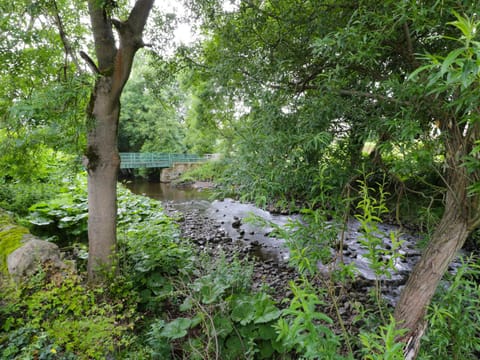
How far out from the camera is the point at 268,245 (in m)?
6.30

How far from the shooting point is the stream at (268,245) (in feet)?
13.5

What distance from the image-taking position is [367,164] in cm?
A: 208

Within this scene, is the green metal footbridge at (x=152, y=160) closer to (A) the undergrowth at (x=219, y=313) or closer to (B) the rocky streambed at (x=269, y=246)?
(B) the rocky streambed at (x=269, y=246)

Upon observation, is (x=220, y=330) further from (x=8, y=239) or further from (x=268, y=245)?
(x=268, y=245)

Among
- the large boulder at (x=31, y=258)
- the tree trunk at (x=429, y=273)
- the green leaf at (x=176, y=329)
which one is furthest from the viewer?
the large boulder at (x=31, y=258)

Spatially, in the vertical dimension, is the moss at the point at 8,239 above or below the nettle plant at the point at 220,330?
above

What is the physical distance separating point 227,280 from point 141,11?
3.00m

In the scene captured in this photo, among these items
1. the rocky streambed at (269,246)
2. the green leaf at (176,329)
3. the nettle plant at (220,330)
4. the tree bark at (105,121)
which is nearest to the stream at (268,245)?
the rocky streambed at (269,246)

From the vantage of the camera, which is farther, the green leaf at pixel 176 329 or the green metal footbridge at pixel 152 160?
the green metal footbridge at pixel 152 160

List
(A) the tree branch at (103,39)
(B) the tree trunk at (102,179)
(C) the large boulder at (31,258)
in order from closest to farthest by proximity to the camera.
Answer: (C) the large boulder at (31,258), (A) the tree branch at (103,39), (B) the tree trunk at (102,179)

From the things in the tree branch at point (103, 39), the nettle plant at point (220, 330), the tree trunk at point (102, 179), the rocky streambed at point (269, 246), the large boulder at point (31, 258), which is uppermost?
the tree branch at point (103, 39)

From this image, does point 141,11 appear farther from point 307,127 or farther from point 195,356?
point 195,356

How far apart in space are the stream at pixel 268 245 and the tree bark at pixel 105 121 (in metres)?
1.13

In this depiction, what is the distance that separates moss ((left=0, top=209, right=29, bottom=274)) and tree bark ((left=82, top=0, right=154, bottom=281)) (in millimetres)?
745
